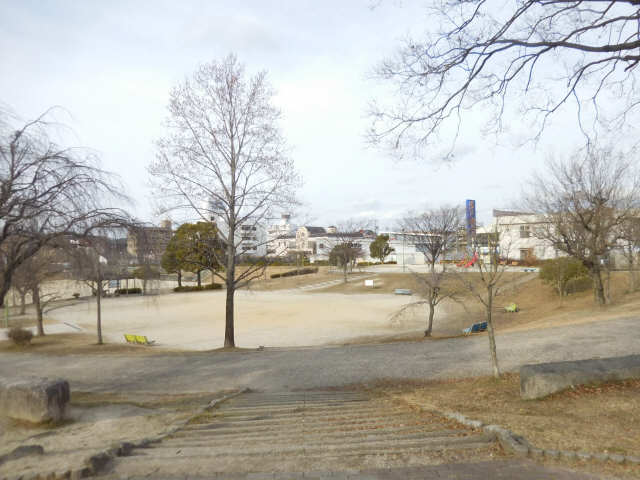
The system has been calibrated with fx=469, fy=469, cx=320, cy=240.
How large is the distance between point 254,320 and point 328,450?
28.2 metres

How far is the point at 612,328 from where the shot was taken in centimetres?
1599

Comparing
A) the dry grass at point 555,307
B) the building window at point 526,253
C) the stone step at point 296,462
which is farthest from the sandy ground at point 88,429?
the building window at point 526,253

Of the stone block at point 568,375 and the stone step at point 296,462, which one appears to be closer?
the stone step at point 296,462

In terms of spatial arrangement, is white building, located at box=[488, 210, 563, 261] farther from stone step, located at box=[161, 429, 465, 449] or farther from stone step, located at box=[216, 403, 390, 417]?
stone step, located at box=[161, 429, 465, 449]

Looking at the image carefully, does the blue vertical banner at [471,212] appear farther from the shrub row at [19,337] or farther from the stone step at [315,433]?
the stone step at [315,433]

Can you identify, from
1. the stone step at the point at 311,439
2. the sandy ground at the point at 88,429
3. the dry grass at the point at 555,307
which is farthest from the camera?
the dry grass at the point at 555,307

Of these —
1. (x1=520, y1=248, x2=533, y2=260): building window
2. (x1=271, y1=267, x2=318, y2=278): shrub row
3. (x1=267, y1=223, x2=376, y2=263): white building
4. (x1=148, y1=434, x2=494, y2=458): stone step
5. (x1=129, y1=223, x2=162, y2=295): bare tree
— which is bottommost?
(x1=148, y1=434, x2=494, y2=458): stone step

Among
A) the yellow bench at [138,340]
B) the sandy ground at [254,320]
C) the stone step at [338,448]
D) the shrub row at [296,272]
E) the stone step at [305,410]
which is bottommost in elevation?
the sandy ground at [254,320]

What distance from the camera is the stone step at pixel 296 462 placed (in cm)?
428

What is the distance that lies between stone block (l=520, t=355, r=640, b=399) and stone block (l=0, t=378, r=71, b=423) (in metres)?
7.55

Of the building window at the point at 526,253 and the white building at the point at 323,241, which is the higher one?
the white building at the point at 323,241

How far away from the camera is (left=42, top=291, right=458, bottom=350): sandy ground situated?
80.4 feet

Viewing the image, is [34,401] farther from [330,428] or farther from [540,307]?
[540,307]

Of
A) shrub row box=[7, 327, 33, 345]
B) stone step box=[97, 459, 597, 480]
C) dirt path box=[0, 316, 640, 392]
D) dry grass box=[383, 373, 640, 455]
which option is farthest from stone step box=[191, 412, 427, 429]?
shrub row box=[7, 327, 33, 345]
